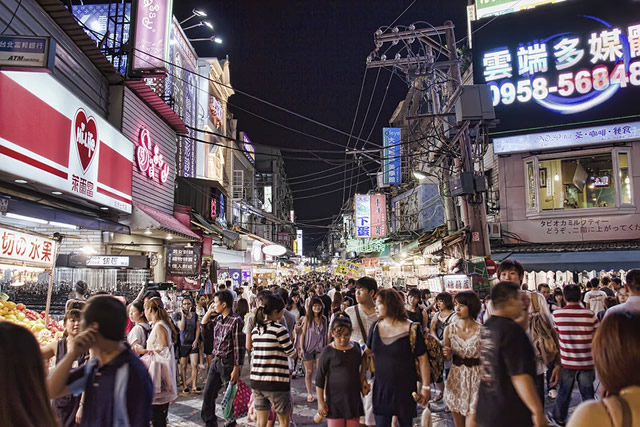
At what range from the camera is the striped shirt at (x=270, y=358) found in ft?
18.3

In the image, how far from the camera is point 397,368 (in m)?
4.72

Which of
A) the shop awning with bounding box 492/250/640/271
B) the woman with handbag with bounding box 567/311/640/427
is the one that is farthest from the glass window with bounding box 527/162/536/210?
the woman with handbag with bounding box 567/311/640/427

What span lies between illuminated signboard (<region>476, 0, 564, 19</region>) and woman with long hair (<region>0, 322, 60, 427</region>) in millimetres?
24696

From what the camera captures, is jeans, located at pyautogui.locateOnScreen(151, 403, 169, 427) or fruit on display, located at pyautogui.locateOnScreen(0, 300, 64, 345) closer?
jeans, located at pyautogui.locateOnScreen(151, 403, 169, 427)

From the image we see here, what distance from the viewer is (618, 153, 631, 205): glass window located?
17.7 meters

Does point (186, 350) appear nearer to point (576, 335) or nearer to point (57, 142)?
point (57, 142)

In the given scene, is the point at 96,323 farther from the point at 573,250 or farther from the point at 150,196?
the point at 573,250

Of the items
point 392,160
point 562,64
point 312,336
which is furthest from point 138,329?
point 392,160

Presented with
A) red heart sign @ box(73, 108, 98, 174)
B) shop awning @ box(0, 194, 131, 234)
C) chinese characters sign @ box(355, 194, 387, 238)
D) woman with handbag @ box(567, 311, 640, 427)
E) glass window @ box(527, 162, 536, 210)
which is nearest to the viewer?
woman with handbag @ box(567, 311, 640, 427)

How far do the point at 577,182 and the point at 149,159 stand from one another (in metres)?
16.4

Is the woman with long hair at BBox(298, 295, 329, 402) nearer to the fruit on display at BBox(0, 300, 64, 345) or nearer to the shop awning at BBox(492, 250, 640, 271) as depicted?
the fruit on display at BBox(0, 300, 64, 345)

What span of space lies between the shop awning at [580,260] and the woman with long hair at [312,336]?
1112cm

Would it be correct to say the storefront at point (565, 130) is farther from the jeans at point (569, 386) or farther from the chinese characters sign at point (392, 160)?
the chinese characters sign at point (392, 160)

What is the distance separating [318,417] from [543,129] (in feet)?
58.8
